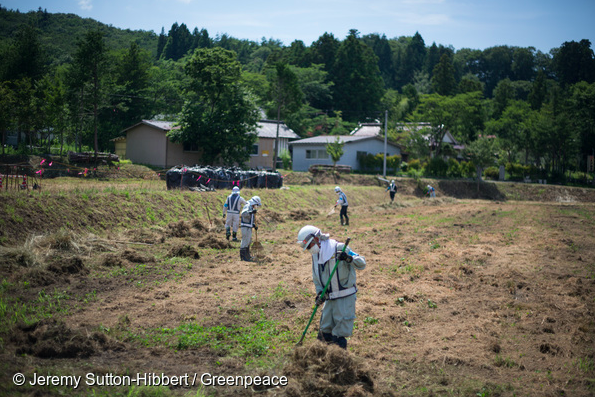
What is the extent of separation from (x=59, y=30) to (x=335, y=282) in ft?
352

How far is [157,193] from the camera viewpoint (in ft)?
70.6

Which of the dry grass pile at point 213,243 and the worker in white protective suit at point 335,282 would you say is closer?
the worker in white protective suit at point 335,282

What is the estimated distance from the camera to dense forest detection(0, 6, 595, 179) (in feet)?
122

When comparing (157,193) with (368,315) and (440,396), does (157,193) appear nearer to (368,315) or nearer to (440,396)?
(368,315)

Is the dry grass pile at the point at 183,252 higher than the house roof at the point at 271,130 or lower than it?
lower

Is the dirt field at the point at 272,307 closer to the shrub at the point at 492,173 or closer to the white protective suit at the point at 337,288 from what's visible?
the white protective suit at the point at 337,288

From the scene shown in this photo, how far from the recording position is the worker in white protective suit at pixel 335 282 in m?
6.54

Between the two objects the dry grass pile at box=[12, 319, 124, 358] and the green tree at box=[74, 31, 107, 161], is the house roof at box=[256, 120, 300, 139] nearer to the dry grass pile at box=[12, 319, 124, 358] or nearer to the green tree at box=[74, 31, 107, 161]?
the green tree at box=[74, 31, 107, 161]

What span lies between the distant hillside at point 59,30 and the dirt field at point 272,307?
66.2 metres

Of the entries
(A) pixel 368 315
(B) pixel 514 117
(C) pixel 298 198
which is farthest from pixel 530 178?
(A) pixel 368 315

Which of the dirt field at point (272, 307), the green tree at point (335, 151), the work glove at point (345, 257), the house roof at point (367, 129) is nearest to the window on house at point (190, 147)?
the green tree at point (335, 151)

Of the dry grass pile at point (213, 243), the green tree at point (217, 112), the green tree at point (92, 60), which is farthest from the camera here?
the green tree at point (217, 112)

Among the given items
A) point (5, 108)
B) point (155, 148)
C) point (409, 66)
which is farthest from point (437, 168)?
point (409, 66)

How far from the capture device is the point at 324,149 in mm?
52344
